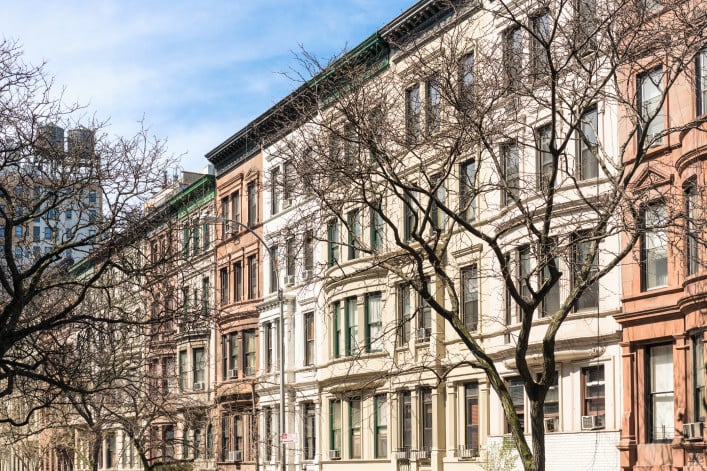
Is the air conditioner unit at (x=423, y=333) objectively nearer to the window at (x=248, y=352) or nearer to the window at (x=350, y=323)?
the window at (x=350, y=323)

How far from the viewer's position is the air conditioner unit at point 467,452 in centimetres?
3778

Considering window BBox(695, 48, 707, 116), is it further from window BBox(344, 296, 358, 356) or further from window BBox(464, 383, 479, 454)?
window BBox(344, 296, 358, 356)

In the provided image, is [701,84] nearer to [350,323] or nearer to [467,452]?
[467,452]

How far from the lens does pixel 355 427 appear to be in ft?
155

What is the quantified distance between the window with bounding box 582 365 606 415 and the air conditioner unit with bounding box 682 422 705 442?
4362 mm

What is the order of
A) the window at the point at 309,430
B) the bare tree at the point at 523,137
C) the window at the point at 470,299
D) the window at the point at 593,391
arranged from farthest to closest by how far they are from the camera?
the window at the point at 309,430, the window at the point at 470,299, the window at the point at 593,391, the bare tree at the point at 523,137

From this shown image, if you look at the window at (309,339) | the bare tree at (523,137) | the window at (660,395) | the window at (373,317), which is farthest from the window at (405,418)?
the window at (660,395)

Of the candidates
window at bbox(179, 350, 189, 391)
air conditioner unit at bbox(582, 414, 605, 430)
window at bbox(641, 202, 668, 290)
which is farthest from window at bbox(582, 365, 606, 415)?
window at bbox(179, 350, 189, 391)

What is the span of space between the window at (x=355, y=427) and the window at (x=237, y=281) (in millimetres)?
14072

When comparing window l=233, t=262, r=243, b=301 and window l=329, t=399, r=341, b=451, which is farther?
window l=233, t=262, r=243, b=301

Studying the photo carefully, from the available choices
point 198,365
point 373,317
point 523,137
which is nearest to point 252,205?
point 198,365

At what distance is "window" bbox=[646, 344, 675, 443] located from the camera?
29.1 m

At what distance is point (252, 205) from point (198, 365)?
10.8 m

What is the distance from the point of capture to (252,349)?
190 feet
